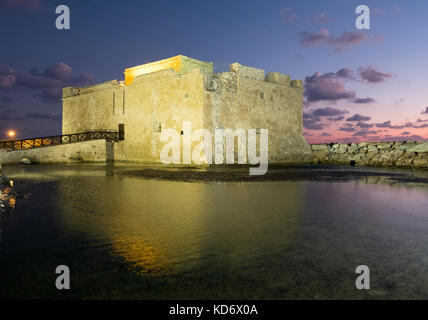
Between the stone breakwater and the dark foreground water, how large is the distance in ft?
55.0

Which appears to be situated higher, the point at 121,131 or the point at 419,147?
the point at 121,131

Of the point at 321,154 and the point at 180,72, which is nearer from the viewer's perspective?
the point at 180,72

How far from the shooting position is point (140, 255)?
9.47 ft

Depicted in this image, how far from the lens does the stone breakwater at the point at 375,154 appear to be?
65.6ft

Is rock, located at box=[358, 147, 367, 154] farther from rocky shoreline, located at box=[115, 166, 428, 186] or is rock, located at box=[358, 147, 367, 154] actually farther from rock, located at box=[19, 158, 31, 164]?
rock, located at box=[19, 158, 31, 164]

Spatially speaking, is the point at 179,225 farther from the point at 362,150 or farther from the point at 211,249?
the point at 362,150

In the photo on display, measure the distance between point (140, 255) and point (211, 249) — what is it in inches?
26.4

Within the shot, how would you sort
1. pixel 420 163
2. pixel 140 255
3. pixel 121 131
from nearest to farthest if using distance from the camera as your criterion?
pixel 140 255 → pixel 420 163 → pixel 121 131

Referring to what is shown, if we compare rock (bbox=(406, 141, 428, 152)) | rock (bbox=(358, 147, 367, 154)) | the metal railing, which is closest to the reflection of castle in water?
rock (bbox=(406, 141, 428, 152))

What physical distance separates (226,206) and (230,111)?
16.3 m

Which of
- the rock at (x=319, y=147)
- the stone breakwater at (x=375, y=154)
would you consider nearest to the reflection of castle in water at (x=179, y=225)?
the stone breakwater at (x=375, y=154)

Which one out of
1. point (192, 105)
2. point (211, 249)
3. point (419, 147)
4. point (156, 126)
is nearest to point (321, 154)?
point (419, 147)

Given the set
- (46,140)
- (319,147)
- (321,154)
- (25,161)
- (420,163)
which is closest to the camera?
(420,163)

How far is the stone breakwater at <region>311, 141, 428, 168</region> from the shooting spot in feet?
65.6
